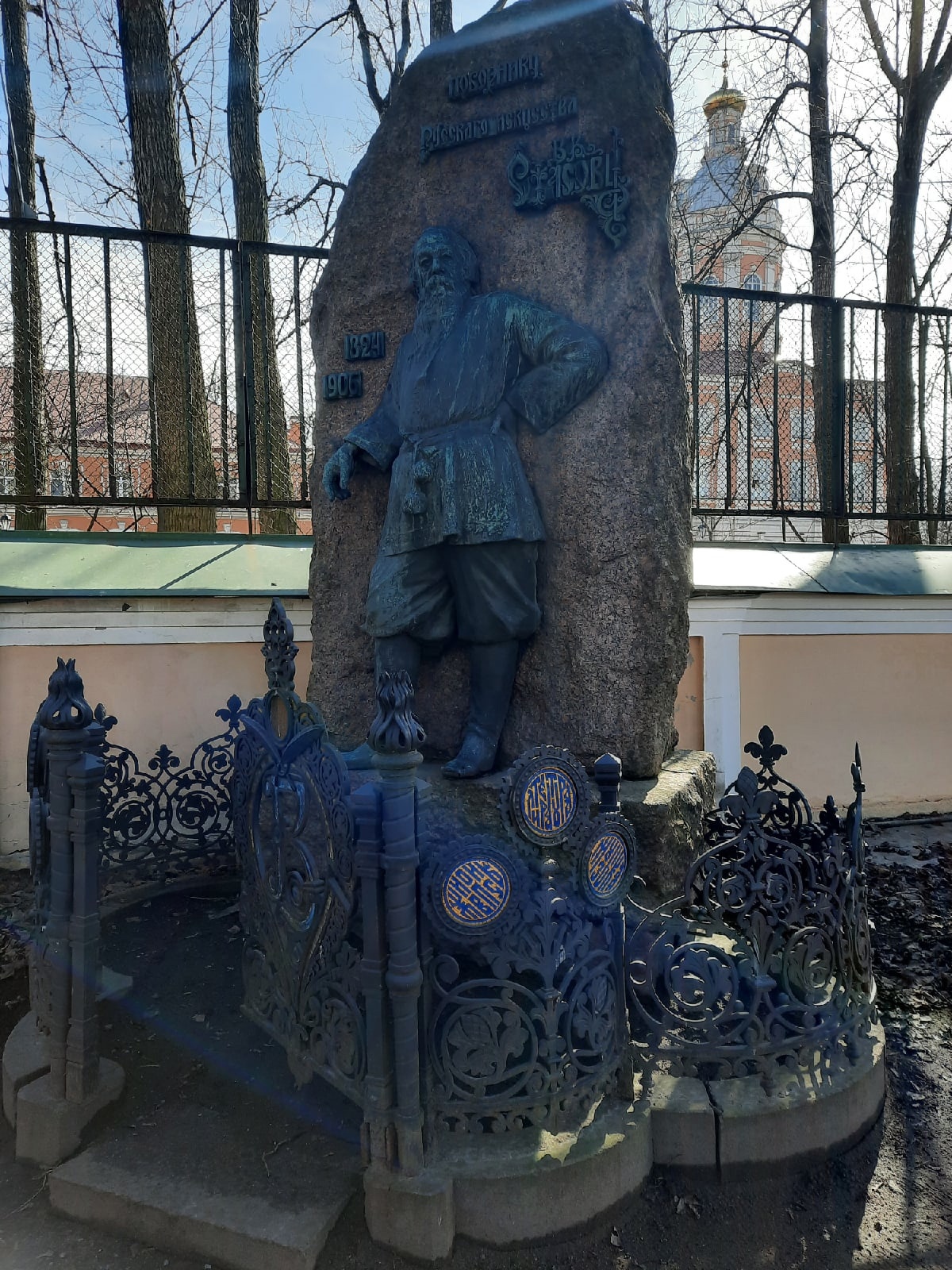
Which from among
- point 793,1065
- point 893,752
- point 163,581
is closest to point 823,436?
point 893,752

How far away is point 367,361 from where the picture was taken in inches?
135

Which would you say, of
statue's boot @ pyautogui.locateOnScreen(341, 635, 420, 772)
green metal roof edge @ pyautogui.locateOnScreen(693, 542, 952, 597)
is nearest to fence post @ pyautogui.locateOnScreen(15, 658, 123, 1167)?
statue's boot @ pyautogui.locateOnScreen(341, 635, 420, 772)

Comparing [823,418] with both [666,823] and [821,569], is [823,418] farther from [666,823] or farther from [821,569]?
[666,823]

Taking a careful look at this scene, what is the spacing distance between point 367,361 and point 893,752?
423 cm

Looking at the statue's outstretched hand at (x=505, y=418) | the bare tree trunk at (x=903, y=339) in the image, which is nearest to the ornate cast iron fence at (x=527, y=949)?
the statue's outstretched hand at (x=505, y=418)

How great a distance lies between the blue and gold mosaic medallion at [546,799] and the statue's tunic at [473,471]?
3.25 feet

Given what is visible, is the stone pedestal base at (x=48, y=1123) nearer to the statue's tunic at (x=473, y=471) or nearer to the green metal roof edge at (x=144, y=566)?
the statue's tunic at (x=473, y=471)

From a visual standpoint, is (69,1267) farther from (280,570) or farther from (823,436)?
(823,436)

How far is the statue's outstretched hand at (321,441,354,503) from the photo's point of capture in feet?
10.1

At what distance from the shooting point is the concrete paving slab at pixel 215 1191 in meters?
1.89

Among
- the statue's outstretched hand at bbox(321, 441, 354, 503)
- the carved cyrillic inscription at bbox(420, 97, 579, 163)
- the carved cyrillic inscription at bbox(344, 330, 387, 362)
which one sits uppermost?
the carved cyrillic inscription at bbox(420, 97, 579, 163)

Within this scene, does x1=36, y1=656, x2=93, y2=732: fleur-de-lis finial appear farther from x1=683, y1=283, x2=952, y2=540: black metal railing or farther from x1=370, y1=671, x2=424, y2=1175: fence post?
x1=683, y1=283, x2=952, y2=540: black metal railing

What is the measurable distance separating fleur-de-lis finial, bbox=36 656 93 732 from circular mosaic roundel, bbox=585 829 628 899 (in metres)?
1.29

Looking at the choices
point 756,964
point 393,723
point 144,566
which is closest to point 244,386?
point 144,566
